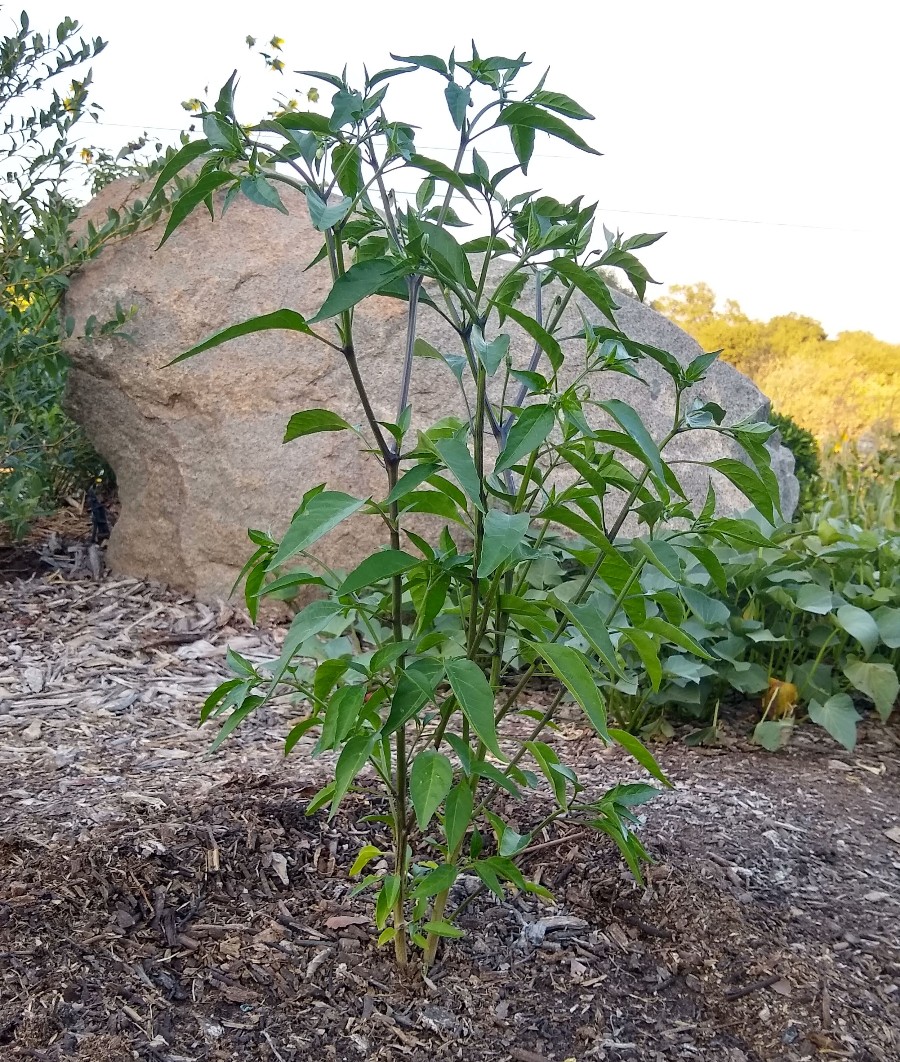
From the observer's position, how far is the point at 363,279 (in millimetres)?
1026

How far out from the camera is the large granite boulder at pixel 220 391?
392cm

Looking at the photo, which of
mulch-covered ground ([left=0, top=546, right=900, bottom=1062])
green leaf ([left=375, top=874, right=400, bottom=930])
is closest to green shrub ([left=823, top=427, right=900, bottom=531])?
mulch-covered ground ([left=0, top=546, right=900, bottom=1062])

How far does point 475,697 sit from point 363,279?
484 mm

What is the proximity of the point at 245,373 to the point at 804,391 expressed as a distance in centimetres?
1080

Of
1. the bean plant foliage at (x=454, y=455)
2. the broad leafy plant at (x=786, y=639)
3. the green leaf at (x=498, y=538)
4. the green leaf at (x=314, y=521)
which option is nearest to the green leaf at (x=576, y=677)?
the bean plant foliage at (x=454, y=455)

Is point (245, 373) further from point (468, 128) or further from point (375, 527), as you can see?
point (468, 128)

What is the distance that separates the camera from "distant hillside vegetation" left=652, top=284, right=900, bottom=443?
12.0 metres

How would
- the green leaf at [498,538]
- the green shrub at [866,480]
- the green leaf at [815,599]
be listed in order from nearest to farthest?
the green leaf at [498,538] < the green leaf at [815,599] < the green shrub at [866,480]

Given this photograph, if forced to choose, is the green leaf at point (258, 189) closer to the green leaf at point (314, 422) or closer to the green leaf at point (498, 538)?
the green leaf at point (314, 422)

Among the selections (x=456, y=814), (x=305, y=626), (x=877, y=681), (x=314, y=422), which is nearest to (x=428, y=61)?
(x=314, y=422)

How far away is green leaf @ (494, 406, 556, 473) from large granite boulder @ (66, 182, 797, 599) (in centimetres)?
280

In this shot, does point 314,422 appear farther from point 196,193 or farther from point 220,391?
point 220,391

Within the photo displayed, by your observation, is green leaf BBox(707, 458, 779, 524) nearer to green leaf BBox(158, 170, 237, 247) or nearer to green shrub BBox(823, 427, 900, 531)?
green leaf BBox(158, 170, 237, 247)

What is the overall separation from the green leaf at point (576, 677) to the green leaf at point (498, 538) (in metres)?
0.18
